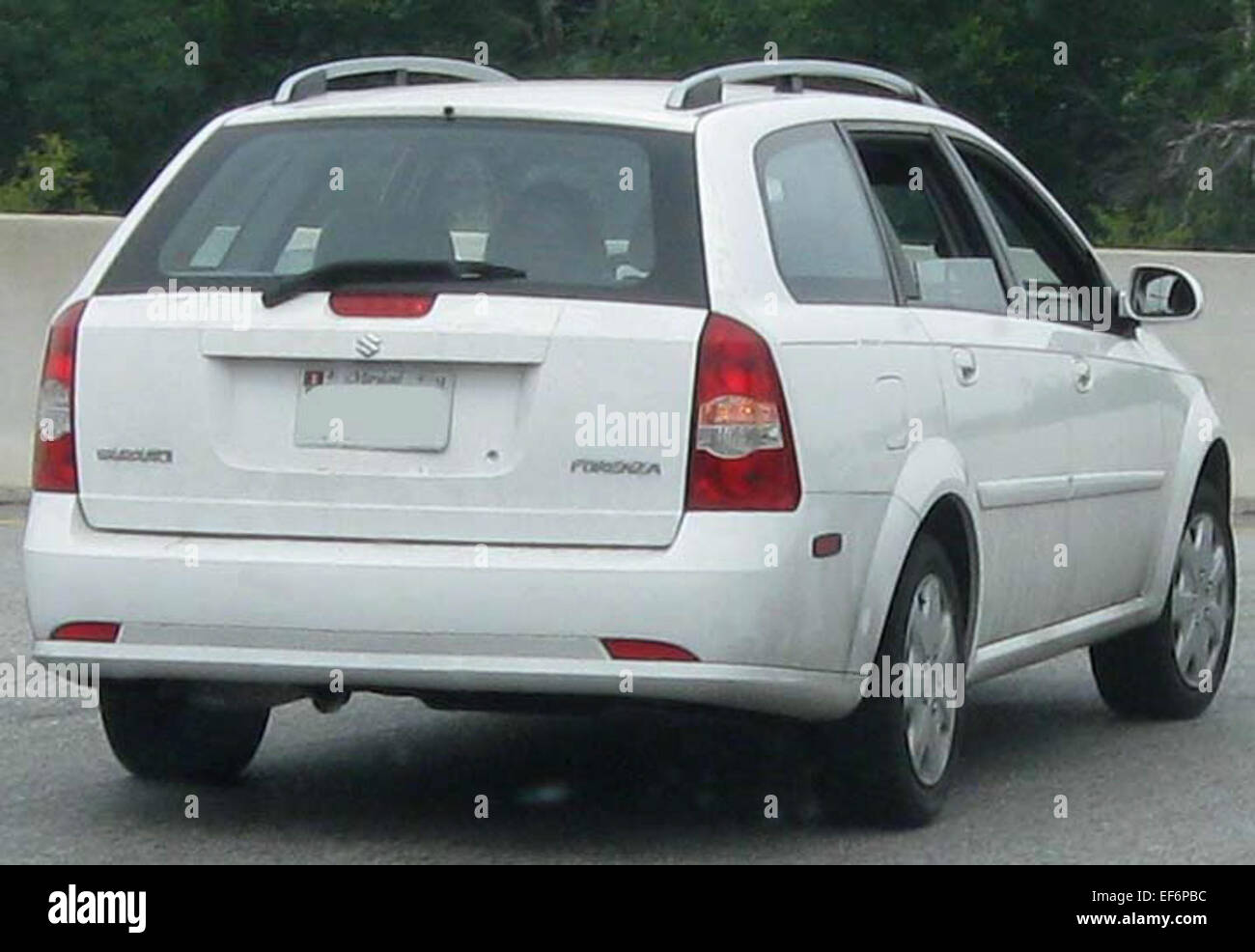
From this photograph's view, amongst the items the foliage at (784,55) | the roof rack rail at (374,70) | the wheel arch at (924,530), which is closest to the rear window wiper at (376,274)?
the roof rack rail at (374,70)

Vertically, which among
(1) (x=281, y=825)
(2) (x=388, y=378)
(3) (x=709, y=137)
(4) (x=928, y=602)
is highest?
(3) (x=709, y=137)

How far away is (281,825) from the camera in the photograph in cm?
745

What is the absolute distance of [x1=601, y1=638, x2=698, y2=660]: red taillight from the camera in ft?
21.7

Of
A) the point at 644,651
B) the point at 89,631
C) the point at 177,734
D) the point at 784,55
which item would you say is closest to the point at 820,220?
the point at 644,651

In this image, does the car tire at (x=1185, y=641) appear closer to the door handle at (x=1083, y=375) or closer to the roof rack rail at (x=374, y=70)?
the door handle at (x=1083, y=375)

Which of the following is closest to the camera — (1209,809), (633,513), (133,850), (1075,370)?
(633,513)

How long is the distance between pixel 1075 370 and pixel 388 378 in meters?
2.33

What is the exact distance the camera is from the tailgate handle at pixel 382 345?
6.72 meters

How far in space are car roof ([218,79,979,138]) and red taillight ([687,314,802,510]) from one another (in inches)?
24.2

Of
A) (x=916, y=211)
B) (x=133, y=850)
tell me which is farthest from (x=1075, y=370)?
(x=133, y=850)

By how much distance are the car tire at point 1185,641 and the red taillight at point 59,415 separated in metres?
3.34

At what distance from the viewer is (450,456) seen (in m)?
6.76

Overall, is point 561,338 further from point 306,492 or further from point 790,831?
point 790,831

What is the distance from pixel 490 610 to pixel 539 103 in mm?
1254
